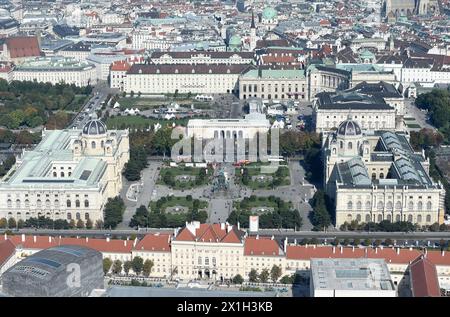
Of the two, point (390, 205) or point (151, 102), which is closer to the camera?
point (390, 205)

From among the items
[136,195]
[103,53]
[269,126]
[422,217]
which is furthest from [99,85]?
[422,217]

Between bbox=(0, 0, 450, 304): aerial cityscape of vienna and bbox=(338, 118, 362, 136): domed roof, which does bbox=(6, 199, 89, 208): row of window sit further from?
bbox=(338, 118, 362, 136): domed roof

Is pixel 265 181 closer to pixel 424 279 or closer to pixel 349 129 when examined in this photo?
pixel 349 129

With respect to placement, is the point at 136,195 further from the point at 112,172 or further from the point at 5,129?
the point at 5,129

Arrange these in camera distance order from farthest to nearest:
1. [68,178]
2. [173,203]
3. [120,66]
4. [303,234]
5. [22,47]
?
[22,47]
[120,66]
[173,203]
[68,178]
[303,234]

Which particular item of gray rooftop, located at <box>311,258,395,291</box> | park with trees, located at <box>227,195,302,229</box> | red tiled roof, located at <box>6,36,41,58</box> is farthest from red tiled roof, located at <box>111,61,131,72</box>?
gray rooftop, located at <box>311,258,395,291</box>

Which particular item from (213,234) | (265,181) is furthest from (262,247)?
(265,181)

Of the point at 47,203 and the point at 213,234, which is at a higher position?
the point at 213,234

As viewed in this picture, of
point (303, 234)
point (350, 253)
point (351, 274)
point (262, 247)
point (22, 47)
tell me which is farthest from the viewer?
point (22, 47)
